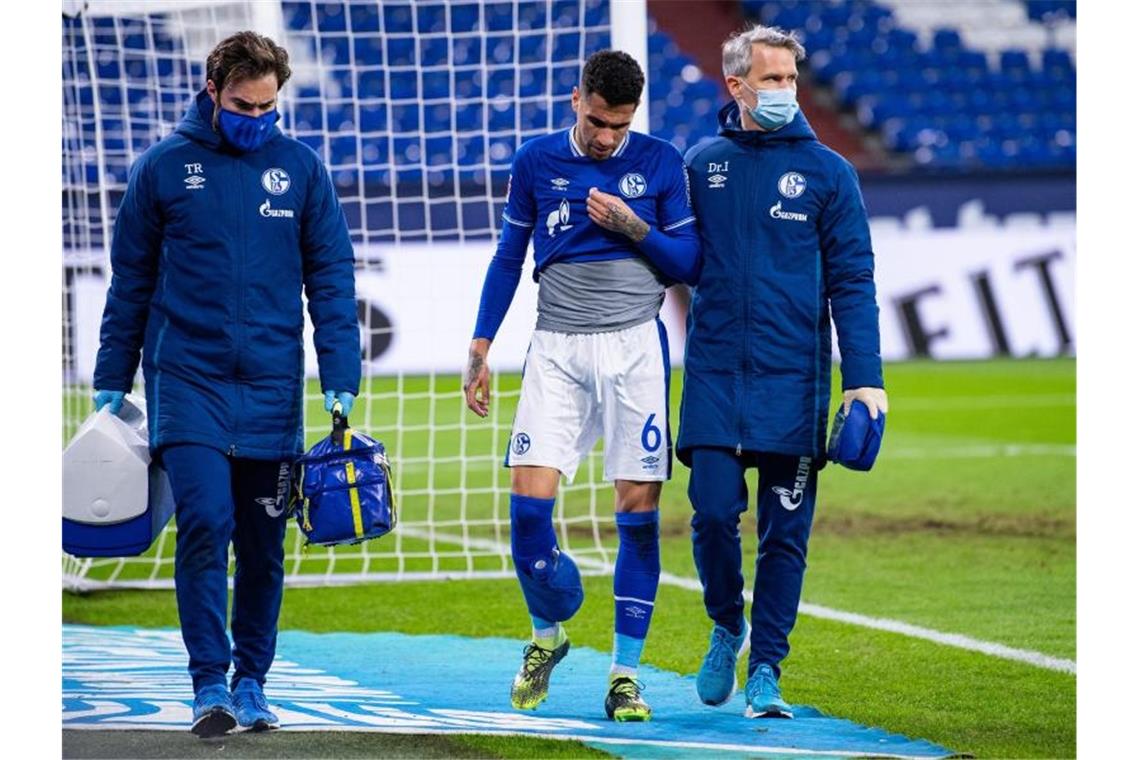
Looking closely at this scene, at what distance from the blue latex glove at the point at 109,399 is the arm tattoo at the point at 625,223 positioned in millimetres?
1421

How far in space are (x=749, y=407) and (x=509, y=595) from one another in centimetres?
284

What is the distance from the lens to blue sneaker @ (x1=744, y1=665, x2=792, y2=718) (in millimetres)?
5090

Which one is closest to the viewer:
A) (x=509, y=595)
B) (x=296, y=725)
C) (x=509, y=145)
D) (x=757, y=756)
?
(x=757, y=756)

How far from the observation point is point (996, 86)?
78.2 ft

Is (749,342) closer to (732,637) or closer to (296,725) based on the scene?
(732,637)

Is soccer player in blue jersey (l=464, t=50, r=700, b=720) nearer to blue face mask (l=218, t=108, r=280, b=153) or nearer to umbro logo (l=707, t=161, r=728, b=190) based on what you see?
umbro logo (l=707, t=161, r=728, b=190)

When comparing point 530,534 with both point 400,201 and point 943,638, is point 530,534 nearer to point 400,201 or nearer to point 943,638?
point 943,638

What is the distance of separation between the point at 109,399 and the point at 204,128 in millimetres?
783

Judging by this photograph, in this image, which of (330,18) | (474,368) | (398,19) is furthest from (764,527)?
(398,19)

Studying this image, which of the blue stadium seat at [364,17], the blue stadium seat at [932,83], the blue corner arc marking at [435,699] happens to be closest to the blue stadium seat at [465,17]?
the blue stadium seat at [364,17]

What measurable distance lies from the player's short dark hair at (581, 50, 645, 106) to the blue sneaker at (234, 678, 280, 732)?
186cm

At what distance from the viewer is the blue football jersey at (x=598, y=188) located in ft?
16.7

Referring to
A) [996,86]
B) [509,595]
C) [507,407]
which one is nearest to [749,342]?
[509,595]

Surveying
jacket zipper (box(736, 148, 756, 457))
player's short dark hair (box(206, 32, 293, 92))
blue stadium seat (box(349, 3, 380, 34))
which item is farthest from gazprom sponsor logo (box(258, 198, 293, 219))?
blue stadium seat (box(349, 3, 380, 34))
